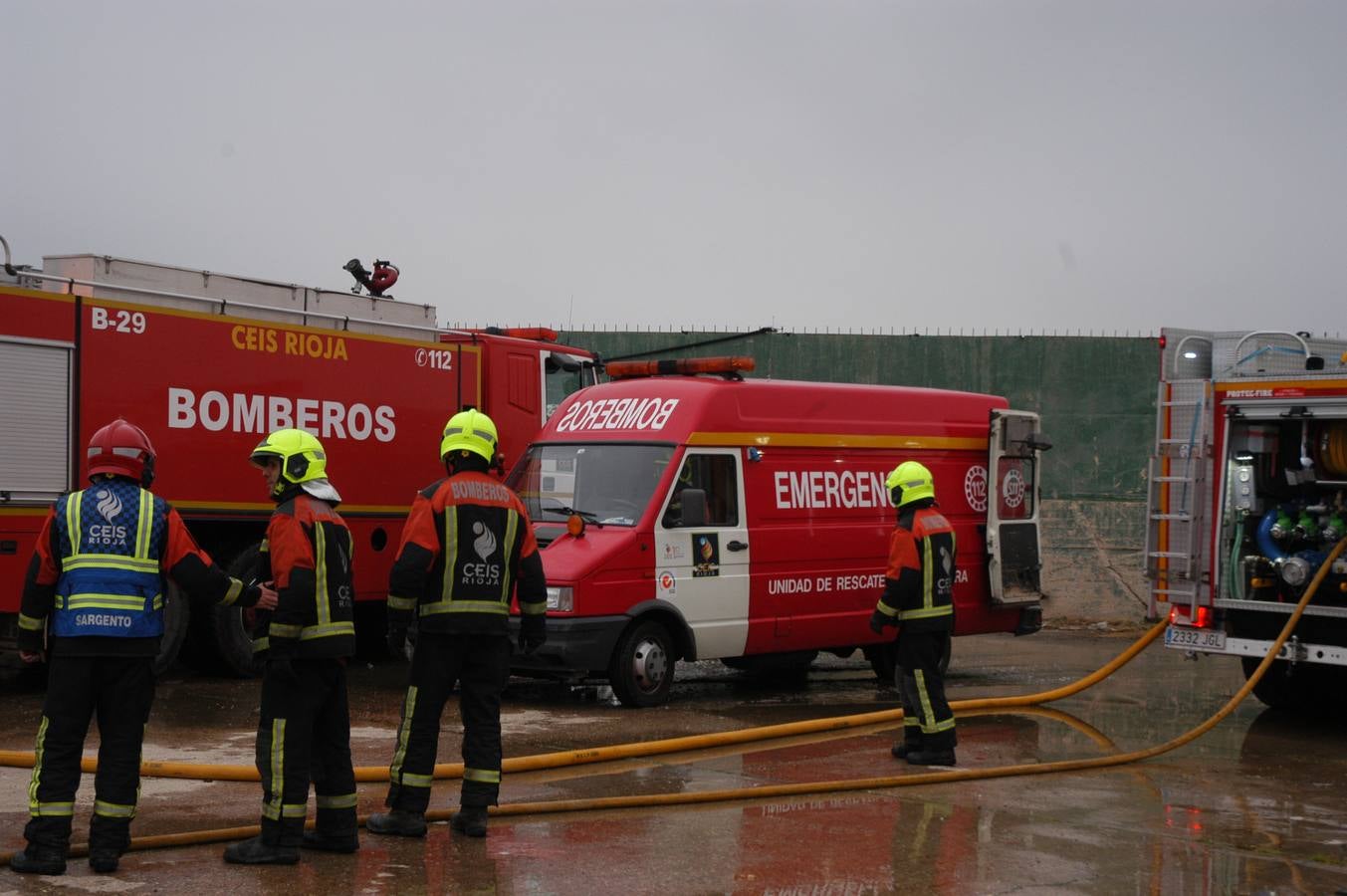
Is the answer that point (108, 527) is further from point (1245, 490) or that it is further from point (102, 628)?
point (1245, 490)

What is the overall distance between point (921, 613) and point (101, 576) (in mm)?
4787

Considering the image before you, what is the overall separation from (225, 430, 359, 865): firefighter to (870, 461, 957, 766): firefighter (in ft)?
11.8

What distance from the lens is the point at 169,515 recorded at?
21.2 feet

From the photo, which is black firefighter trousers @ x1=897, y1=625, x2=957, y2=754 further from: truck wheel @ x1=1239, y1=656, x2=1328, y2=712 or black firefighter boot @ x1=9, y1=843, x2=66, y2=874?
black firefighter boot @ x1=9, y1=843, x2=66, y2=874

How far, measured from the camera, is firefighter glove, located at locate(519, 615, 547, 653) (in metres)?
7.11

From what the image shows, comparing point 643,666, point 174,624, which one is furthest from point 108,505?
point 174,624

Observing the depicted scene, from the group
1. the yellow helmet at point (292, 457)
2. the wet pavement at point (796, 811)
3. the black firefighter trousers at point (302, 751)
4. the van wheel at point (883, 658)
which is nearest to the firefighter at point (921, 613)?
the wet pavement at point (796, 811)

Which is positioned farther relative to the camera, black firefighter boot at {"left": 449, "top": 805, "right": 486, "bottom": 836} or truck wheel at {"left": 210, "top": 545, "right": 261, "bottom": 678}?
truck wheel at {"left": 210, "top": 545, "right": 261, "bottom": 678}

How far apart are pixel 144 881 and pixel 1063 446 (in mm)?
16094

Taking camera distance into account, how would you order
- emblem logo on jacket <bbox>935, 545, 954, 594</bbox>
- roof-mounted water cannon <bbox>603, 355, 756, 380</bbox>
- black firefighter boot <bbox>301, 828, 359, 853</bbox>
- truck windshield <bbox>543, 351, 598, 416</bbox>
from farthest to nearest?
truck windshield <bbox>543, 351, 598, 416</bbox> → roof-mounted water cannon <bbox>603, 355, 756, 380</bbox> → emblem logo on jacket <bbox>935, 545, 954, 594</bbox> → black firefighter boot <bbox>301, 828, 359, 853</bbox>

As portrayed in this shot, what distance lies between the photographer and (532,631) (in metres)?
7.18

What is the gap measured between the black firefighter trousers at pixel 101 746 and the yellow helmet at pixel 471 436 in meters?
1.64

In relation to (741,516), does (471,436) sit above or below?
above

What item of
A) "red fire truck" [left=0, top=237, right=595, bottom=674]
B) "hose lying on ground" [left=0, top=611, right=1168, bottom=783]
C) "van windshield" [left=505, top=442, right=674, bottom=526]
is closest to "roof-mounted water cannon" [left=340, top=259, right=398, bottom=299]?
"red fire truck" [left=0, top=237, right=595, bottom=674]
